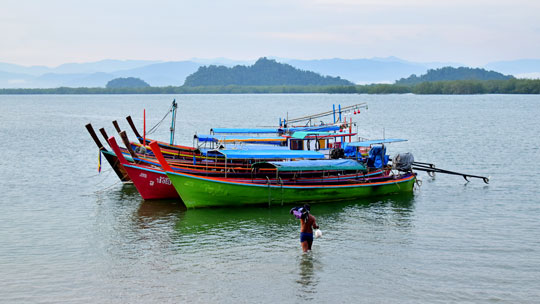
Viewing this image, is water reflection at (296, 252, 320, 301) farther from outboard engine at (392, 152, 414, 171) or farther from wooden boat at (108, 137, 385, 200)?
outboard engine at (392, 152, 414, 171)

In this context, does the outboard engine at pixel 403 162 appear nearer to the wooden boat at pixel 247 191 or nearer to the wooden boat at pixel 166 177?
the wooden boat at pixel 166 177

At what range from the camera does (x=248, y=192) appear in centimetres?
2594

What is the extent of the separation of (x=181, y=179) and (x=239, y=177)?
3.03 metres

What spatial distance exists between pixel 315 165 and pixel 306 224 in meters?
8.24

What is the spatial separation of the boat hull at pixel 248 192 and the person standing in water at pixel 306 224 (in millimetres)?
6867

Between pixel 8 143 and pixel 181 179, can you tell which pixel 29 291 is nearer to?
pixel 181 179

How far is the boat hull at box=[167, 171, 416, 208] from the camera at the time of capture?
25.3 metres

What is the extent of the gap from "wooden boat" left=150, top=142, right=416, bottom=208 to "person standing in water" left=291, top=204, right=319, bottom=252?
6.87m

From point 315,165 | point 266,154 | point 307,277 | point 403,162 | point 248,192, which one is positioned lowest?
point 307,277

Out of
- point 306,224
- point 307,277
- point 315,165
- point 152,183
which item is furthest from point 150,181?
point 307,277

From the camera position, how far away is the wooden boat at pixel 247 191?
82.5ft

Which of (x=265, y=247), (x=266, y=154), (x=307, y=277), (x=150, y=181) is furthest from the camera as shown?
(x=150, y=181)

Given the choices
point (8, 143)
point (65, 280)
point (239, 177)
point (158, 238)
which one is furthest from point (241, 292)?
point (8, 143)

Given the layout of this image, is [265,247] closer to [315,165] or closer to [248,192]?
[248,192]
